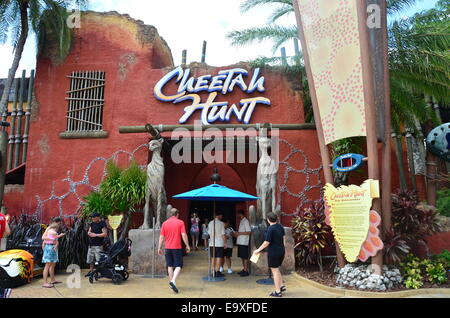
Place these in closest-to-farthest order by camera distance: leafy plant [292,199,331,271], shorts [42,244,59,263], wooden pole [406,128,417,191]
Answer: shorts [42,244,59,263]
leafy plant [292,199,331,271]
wooden pole [406,128,417,191]

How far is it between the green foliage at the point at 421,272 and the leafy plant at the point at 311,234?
1849 millimetres

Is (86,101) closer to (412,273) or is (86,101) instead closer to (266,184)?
(266,184)

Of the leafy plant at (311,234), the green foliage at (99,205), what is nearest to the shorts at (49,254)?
the green foliage at (99,205)

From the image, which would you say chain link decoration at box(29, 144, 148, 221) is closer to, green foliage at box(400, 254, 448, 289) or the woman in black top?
the woman in black top

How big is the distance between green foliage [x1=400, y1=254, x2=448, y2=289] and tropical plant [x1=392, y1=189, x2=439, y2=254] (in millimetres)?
496

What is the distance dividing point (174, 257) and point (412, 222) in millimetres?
5291

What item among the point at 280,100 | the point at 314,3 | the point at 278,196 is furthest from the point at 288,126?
the point at 314,3

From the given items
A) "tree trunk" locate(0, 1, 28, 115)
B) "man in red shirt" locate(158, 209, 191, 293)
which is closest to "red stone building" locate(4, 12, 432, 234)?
"tree trunk" locate(0, 1, 28, 115)

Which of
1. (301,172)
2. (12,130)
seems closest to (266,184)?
(301,172)

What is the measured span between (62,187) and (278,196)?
702 cm

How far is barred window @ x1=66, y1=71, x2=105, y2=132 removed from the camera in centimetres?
1171

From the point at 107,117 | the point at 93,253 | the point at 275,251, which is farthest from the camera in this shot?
the point at 107,117

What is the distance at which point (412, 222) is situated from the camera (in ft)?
25.2

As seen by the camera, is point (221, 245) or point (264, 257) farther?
point (264, 257)
